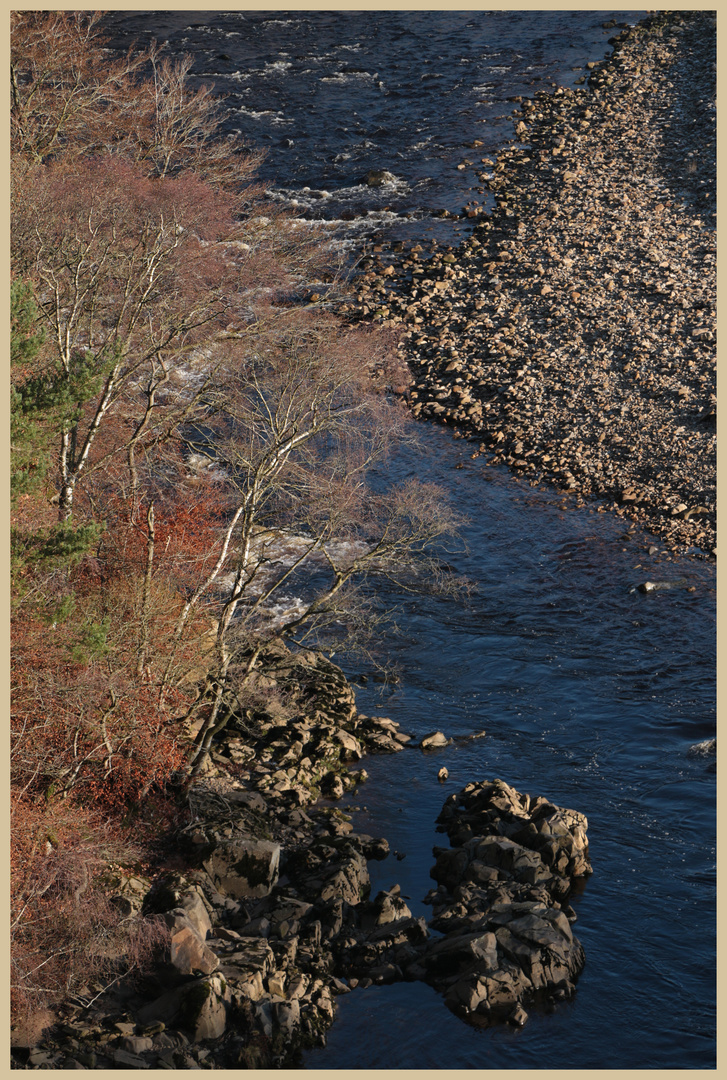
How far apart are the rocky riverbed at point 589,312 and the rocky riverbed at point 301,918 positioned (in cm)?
1329

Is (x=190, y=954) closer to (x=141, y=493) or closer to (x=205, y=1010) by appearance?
(x=205, y=1010)

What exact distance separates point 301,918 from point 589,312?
92.5ft

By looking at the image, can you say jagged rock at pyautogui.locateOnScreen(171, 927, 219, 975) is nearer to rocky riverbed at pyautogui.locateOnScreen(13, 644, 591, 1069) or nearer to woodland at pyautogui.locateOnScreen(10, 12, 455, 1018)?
rocky riverbed at pyautogui.locateOnScreen(13, 644, 591, 1069)

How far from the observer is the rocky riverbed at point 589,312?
113 feet

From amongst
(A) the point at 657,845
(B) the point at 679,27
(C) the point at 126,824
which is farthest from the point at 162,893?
(B) the point at 679,27

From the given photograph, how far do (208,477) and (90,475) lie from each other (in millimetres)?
6847

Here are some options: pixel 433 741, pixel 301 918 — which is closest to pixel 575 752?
pixel 433 741

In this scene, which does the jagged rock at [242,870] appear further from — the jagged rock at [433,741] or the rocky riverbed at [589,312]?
the rocky riverbed at [589,312]

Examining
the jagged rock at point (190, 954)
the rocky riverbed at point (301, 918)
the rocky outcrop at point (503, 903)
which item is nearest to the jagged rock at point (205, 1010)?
the rocky riverbed at point (301, 918)

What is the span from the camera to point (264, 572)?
101ft

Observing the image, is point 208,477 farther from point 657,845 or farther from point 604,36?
point 604,36

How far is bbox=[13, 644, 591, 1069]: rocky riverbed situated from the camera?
1764cm

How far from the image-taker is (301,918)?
66.9ft

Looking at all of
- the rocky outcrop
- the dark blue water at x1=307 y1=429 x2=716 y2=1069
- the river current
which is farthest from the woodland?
the rocky outcrop
